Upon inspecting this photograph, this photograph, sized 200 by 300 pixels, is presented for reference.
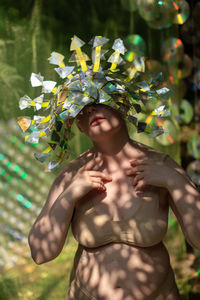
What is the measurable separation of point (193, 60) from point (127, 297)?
226cm

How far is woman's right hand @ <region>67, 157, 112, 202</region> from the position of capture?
179 centimetres

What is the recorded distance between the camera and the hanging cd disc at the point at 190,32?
3402 millimetres

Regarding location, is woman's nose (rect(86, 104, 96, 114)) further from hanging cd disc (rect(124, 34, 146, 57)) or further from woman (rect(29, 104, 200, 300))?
hanging cd disc (rect(124, 34, 146, 57))

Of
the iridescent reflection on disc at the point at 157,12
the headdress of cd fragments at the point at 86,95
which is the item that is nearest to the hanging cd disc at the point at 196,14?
the iridescent reflection on disc at the point at 157,12

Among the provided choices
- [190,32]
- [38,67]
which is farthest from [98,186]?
[190,32]

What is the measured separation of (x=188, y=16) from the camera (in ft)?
10.8

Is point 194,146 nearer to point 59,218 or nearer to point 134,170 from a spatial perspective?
point 134,170

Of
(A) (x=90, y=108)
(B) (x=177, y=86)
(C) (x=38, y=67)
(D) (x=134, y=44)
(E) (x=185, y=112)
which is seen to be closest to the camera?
(A) (x=90, y=108)

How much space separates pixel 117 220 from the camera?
1.80 m

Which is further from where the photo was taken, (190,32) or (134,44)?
(190,32)

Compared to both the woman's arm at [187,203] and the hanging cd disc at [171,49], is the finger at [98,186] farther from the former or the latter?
the hanging cd disc at [171,49]

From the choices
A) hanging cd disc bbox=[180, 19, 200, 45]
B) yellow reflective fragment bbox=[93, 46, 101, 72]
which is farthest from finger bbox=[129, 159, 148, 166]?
hanging cd disc bbox=[180, 19, 200, 45]

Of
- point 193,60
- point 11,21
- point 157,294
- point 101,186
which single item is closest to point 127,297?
point 157,294

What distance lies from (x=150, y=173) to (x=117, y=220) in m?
0.24
